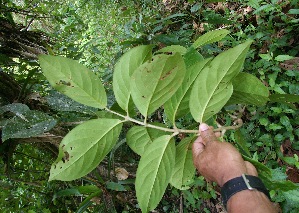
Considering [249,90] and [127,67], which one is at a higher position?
[127,67]

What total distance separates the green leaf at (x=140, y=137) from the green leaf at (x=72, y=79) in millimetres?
113

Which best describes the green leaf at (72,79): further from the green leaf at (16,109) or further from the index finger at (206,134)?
the green leaf at (16,109)

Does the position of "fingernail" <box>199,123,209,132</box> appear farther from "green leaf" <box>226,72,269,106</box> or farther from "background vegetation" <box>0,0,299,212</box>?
"background vegetation" <box>0,0,299,212</box>

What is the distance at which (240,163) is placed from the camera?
2.39 ft

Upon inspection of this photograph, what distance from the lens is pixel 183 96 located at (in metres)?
0.75

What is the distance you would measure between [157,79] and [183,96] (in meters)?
0.12

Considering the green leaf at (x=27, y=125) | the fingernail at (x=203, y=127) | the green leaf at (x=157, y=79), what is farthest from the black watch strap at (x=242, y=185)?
the green leaf at (x=27, y=125)

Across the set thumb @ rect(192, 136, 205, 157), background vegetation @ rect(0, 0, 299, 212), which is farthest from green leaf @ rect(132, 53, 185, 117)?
background vegetation @ rect(0, 0, 299, 212)

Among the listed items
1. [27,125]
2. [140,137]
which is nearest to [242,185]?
[140,137]

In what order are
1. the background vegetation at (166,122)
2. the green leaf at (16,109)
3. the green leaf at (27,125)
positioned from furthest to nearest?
the background vegetation at (166,122) < the green leaf at (16,109) < the green leaf at (27,125)

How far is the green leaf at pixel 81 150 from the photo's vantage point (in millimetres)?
700

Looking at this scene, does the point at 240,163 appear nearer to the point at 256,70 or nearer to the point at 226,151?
the point at 226,151

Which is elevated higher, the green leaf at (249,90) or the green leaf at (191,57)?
the green leaf at (191,57)

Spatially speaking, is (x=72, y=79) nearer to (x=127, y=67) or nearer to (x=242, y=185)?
(x=127, y=67)
